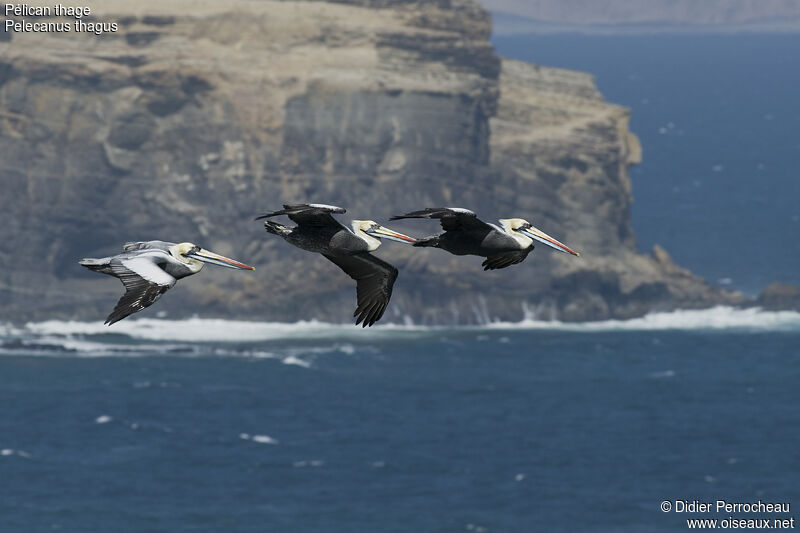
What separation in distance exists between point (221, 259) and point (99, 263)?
4209mm

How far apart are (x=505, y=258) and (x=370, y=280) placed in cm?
546

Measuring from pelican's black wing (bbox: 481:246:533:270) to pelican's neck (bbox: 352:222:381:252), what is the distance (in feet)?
12.4

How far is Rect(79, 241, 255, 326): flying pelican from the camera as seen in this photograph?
6719 cm

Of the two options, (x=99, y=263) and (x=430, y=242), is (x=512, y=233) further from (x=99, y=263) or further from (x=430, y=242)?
(x=99, y=263)

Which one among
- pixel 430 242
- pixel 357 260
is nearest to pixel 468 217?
pixel 430 242

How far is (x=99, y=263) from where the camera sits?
68.1 m

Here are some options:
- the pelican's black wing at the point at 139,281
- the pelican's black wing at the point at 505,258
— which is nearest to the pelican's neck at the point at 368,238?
the pelican's black wing at the point at 505,258

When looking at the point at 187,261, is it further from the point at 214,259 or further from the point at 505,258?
the point at 505,258

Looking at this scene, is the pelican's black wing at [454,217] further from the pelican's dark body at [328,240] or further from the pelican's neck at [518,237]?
the pelican's dark body at [328,240]

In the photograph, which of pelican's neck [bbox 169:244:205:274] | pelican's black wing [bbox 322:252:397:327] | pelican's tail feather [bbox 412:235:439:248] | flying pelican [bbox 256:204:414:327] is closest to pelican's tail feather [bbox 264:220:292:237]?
flying pelican [bbox 256:204:414:327]

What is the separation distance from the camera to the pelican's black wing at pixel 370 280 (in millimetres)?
74062

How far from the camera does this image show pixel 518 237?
72.8m

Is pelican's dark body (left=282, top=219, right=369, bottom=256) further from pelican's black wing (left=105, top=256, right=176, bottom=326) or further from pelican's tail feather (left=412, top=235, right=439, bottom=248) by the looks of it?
pelican's black wing (left=105, top=256, right=176, bottom=326)

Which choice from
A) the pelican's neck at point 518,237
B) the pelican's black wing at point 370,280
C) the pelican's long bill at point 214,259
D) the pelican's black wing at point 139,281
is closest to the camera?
the pelican's long bill at point 214,259
